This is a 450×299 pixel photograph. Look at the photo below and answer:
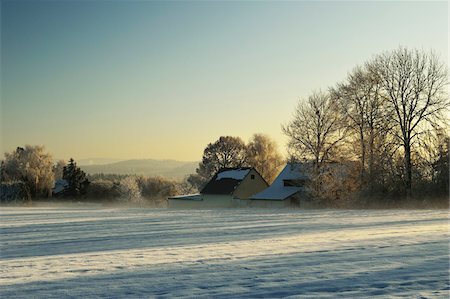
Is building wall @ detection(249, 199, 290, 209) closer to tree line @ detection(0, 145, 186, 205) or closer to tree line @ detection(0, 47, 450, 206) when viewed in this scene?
tree line @ detection(0, 47, 450, 206)

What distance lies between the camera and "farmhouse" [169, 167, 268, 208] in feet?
170

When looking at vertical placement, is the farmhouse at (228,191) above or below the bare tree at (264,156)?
below

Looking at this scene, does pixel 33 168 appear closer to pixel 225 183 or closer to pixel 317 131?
pixel 225 183

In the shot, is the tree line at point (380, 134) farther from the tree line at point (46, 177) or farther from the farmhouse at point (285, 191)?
the tree line at point (46, 177)

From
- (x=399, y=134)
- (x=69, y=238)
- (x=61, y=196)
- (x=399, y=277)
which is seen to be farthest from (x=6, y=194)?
(x=399, y=277)

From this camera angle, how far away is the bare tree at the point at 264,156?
67.3 m

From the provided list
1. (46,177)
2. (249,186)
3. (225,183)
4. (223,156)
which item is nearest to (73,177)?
(46,177)

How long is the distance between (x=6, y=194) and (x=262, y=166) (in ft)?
120

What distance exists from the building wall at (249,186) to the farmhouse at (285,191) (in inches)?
143

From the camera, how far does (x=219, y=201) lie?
172ft

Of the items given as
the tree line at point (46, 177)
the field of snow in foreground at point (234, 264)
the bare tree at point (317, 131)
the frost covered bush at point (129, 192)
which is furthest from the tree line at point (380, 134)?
the frost covered bush at point (129, 192)

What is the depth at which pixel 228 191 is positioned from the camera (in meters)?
52.0

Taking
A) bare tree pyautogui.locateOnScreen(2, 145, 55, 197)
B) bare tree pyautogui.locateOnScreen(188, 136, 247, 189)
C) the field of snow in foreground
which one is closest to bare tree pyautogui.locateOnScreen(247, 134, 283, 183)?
bare tree pyautogui.locateOnScreen(188, 136, 247, 189)

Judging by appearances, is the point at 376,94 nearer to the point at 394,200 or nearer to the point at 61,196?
the point at 394,200
